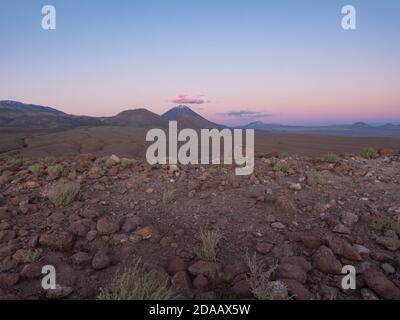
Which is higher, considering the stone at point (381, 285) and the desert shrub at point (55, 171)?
the desert shrub at point (55, 171)

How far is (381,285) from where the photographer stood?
3061 mm

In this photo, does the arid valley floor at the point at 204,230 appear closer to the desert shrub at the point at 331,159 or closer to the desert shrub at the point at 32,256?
the desert shrub at the point at 32,256

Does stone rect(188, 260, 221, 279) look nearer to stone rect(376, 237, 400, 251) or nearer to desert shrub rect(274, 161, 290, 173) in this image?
stone rect(376, 237, 400, 251)

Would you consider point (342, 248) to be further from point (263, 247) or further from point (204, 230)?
point (204, 230)

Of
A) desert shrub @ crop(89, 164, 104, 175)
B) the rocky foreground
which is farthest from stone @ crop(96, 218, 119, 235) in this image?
desert shrub @ crop(89, 164, 104, 175)

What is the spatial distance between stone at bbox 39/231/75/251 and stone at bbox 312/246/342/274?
2.77m

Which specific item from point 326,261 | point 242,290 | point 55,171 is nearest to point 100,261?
point 242,290

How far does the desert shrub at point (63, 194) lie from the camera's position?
15.9 ft

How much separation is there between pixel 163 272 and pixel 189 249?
1.92 feet

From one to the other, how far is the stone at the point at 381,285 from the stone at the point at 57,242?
3.20 m

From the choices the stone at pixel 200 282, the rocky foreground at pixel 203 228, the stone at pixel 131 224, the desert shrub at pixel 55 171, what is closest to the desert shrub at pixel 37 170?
the rocky foreground at pixel 203 228

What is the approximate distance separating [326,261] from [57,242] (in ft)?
9.83

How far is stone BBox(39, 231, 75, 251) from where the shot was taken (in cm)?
372
